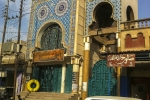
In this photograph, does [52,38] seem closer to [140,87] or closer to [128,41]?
[128,41]

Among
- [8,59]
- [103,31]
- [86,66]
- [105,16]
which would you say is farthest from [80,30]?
[8,59]

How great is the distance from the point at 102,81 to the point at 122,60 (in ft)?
15.7

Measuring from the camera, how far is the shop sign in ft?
62.8

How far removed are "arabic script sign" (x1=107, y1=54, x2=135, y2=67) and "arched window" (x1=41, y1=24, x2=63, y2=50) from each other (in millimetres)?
7564

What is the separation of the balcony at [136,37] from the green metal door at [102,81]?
2.78 meters

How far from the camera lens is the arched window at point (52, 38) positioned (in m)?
20.7

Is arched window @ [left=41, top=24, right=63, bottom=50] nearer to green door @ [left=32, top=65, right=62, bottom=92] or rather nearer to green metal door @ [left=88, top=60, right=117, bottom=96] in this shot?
green door @ [left=32, top=65, right=62, bottom=92]

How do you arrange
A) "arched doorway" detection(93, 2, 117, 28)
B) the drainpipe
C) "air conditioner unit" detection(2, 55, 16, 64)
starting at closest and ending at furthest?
1. the drainpipe
2. "arched doorway" detection(93, 2, 117, 28)
3. "air conditioner unit" detection(2, 55, 16, 64)

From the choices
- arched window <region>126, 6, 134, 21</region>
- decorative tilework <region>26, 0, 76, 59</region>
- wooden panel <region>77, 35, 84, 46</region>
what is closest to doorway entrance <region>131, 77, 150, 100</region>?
wooden panel <region>77, 35, 84, 46</region>

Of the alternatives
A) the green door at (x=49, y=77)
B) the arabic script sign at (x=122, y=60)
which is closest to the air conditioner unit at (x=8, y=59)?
the green door at (x=49, y=77)

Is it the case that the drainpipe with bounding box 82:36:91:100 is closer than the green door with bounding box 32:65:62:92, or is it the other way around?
the drainpipe with bounding box 82:36:91:100

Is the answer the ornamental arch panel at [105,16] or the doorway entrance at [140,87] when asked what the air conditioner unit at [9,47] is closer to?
the ornamental arch panel at [105,16]

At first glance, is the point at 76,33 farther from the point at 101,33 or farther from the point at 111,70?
the point at 111,70

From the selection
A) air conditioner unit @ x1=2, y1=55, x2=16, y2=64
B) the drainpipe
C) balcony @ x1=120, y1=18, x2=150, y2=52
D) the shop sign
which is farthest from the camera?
air conditioner unit @ x1=2, y1=55, x2=16, y2=64
